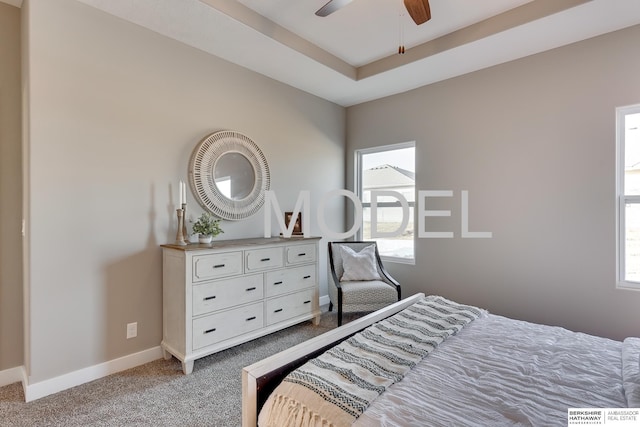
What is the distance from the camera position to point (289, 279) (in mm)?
3094

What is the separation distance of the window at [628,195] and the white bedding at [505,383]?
1463mm

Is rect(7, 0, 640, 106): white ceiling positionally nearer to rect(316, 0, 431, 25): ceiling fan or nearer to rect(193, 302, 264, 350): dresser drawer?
rect(316, 0, 431, 25): ceiling fan

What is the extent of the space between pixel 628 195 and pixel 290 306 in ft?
10.3

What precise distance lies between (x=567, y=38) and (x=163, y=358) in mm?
4463

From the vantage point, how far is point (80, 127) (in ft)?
7.41

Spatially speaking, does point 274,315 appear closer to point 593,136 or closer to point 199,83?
point 199,83

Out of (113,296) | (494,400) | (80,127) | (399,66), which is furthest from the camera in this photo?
(399,66)

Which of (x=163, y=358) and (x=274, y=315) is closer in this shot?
(x=163, y=358)

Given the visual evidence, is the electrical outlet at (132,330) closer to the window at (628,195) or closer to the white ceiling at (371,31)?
the white ceiling at (371,31)

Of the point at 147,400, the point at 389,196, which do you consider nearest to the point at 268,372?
the point at 147,400

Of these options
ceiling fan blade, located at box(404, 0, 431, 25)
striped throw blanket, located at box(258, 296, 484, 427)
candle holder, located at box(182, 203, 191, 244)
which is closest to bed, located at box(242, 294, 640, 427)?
striped throw blanket, located at box(258, 296, 484, 427)

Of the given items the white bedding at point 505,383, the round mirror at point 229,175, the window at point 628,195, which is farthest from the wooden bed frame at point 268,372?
the window at point 628,195

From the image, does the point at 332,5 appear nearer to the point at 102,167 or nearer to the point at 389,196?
the point at 102,167

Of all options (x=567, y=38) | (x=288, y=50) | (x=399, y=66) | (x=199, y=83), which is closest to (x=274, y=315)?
(x=199, y=83)
